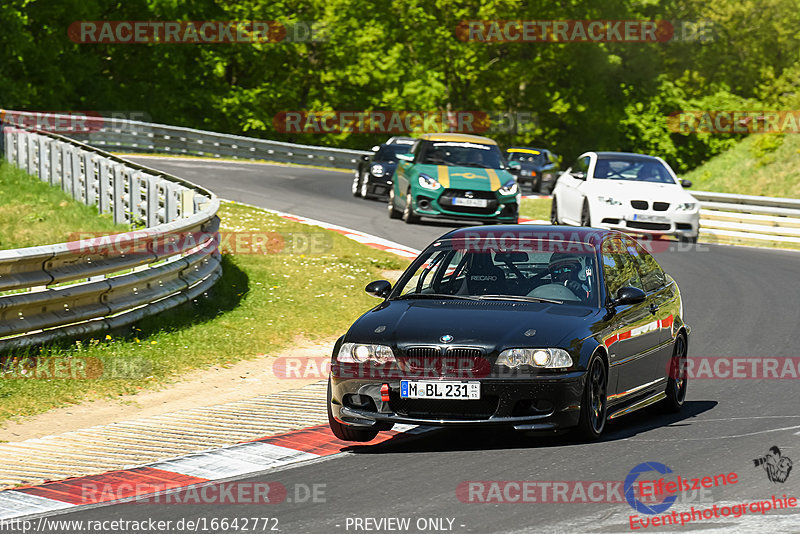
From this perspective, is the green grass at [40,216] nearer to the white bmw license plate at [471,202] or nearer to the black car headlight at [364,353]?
the white bmw license plate at [471,202]

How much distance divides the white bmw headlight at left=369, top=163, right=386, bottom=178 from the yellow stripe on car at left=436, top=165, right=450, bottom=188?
6.80 m

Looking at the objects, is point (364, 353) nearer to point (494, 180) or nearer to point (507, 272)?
point (507, 272)

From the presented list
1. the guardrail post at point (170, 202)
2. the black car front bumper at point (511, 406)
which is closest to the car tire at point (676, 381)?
the black car front bumper at point (511, 406)

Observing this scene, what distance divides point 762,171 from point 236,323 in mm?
28446

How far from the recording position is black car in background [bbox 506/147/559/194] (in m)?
40.8

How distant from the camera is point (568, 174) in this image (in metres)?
23.9

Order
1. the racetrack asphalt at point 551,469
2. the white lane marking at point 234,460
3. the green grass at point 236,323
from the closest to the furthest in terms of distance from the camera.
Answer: the racetrack asphalt at point 551,469, the white lane marking at point 234,460, the green grass at point 236,323

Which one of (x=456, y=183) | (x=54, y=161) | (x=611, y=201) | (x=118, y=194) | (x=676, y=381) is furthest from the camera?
(x=54, y=161)

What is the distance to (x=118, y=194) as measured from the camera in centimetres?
2022

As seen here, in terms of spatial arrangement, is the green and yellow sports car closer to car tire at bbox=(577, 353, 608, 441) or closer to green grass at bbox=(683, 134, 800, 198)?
green grass at bbox=(683, 134, 800, 198)

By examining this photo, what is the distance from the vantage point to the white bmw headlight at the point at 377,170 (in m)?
30.5

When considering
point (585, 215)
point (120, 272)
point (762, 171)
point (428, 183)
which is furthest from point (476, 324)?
point (762, 171)

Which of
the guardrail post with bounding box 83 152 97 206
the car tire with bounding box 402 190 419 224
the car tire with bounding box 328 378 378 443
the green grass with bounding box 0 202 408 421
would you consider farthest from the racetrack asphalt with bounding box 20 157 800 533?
the guardrail post with bounding box 83 152 97 206

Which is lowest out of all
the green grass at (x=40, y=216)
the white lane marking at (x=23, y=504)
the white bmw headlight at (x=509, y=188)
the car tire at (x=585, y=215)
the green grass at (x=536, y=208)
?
the green grass at (x=536, y=208)
